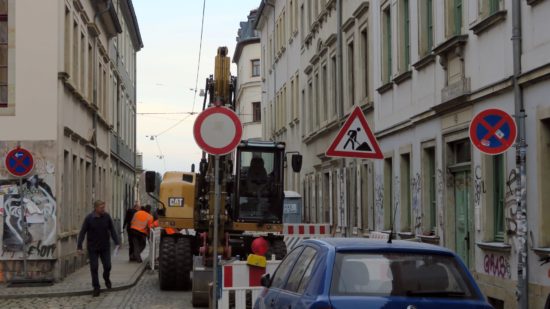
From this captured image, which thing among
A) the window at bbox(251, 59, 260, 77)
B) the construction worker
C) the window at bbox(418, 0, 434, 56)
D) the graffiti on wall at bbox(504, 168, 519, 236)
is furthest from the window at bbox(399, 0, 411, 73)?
the window at bbox(251, 59, 260, 77)

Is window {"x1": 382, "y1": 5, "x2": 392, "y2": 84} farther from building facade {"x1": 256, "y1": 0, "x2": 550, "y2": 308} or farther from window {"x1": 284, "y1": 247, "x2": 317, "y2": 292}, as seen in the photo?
window {"x1": 284, "y1": 247, "x2": 317, "y2": 292}

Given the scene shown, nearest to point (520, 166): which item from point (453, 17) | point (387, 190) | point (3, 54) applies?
point (453, 17)

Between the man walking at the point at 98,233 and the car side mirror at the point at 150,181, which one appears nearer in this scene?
the man walking at the point at 98,233

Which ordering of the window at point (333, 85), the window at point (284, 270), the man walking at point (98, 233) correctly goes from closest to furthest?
the window at point (284, 270) → the man walking at point (98, 233) → the window at point (333, 85)

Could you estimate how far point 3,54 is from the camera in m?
21.7

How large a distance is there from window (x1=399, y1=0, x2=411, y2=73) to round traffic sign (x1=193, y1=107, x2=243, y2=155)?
8.59 m

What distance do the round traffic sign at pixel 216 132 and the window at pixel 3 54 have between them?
950 cm

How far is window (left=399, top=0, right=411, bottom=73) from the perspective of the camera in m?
21.3

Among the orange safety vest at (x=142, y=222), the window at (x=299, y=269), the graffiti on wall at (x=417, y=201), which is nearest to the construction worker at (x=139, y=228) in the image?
the orange safety vest at (x=142, y=222)

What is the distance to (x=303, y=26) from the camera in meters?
39.3

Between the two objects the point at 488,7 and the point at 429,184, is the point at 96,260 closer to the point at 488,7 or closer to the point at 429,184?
the point at 429,184

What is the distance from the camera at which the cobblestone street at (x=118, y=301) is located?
56.5 ft

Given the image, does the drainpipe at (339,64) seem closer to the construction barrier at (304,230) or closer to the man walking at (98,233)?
the construction barrier at (304,230)

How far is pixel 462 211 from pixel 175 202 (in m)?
6.17
